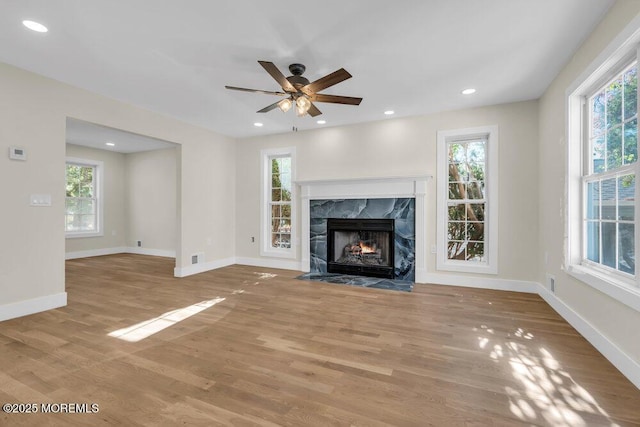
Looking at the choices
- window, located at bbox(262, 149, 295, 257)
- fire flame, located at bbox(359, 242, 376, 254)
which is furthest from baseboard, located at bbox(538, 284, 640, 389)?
window, located at bbox(262, 149, 295, 257)

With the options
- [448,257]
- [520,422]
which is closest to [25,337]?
[520,422]

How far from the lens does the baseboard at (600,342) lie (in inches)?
72.7

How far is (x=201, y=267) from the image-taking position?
5.11 meters

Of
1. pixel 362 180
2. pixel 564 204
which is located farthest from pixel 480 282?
pixel 362 180

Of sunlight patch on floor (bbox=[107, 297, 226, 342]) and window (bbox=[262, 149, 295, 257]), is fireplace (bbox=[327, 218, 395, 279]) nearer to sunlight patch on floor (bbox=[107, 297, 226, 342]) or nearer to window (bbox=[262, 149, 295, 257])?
window (bbox=[262, 149, 295, 257])

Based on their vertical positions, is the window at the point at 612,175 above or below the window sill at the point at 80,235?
above

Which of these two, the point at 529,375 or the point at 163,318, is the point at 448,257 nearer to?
the point at 529,375

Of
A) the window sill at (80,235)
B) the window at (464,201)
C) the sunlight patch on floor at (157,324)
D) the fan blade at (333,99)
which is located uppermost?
the fan blade at (333,99)

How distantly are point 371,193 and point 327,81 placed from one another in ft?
7.97

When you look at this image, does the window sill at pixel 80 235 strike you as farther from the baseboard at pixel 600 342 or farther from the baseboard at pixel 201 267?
the baseboard at pixel 600 342

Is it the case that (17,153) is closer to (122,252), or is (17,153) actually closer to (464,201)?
(122,252)

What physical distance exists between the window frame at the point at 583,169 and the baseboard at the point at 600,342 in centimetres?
37

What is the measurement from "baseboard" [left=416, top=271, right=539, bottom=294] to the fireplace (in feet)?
1.89

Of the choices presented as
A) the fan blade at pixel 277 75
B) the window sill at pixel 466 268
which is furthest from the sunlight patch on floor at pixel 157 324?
the window sill at pixel 466 268
